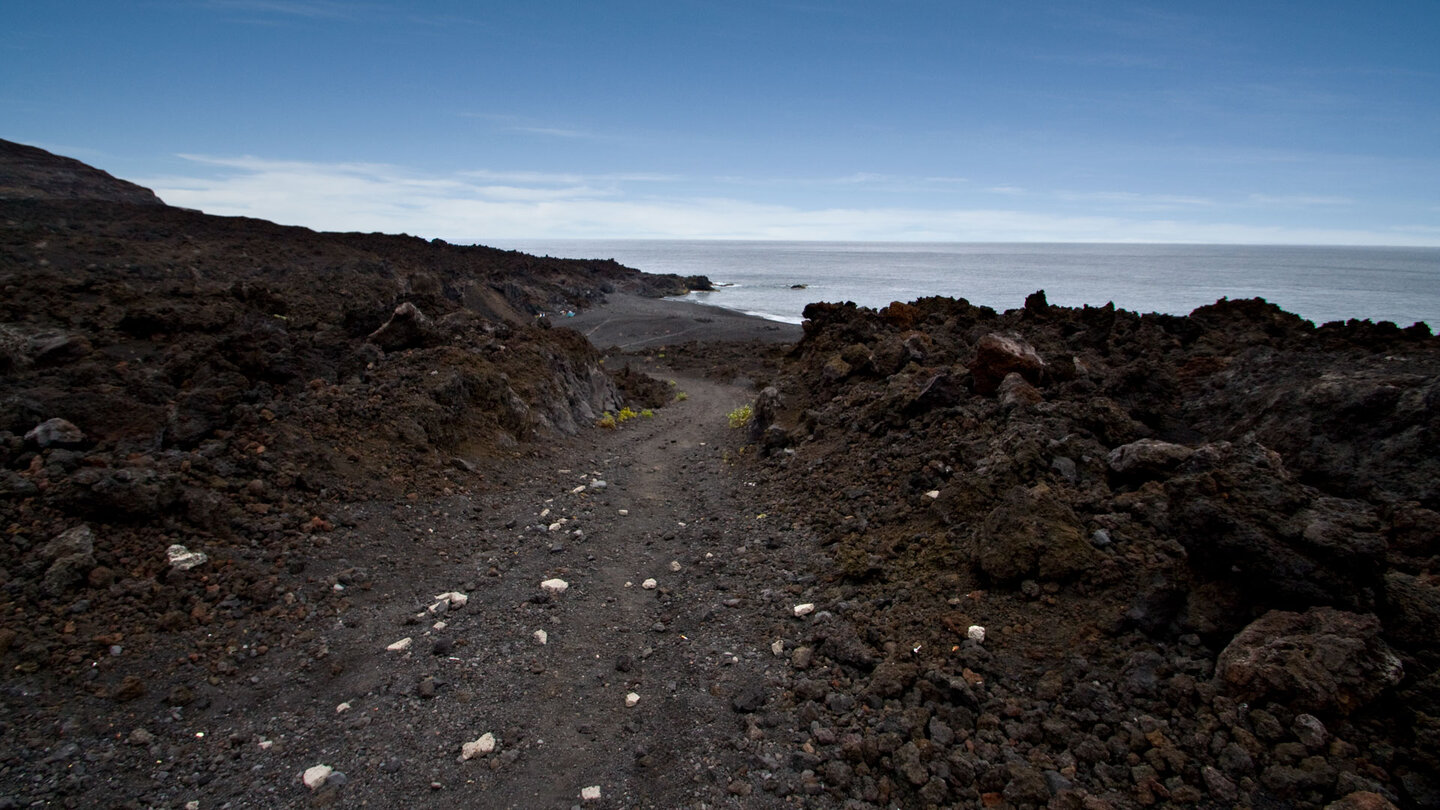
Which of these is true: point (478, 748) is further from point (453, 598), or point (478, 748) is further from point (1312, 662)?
point (1312, 662)

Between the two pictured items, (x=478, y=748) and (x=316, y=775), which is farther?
(x=478, y=748)

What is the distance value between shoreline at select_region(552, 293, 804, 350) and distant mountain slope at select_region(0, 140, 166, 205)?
47.3 metres

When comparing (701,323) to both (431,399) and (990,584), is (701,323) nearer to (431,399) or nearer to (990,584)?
(431,399)

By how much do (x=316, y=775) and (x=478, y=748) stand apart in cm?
103

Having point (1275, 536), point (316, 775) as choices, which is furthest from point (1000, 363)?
point (316, 775)

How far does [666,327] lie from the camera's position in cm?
4488

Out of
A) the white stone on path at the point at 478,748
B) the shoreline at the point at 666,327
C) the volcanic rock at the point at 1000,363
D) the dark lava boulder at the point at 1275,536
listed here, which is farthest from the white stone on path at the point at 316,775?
the shoreline at the point at 666,327

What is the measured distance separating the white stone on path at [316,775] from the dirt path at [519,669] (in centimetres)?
4

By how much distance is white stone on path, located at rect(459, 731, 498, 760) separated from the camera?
471 cm

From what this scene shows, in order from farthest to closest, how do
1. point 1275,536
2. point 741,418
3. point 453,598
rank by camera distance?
point 741,418 < point 453,598 < point 1275,536

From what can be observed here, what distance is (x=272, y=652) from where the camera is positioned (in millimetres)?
5758

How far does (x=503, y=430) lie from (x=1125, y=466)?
9.91 metres

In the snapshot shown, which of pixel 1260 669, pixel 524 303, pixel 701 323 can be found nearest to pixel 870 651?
pixel 1260 669

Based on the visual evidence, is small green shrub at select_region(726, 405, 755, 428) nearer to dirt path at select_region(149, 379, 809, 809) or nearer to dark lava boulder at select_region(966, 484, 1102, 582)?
dirt path at select_region(149, 379, 809, 809)
